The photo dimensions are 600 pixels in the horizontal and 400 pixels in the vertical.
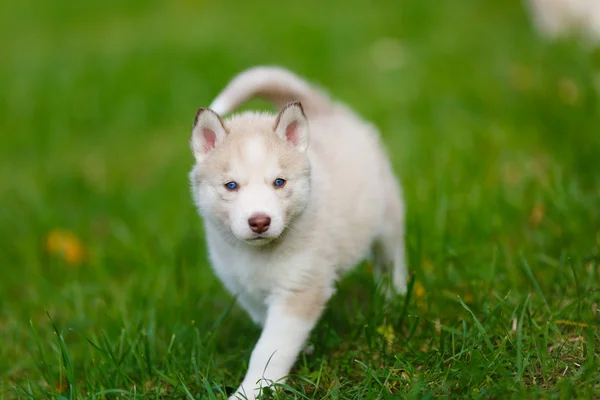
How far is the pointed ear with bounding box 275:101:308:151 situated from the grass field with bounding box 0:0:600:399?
792 mm

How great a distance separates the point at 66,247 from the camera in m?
5.10

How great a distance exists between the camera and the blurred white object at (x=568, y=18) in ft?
20.9

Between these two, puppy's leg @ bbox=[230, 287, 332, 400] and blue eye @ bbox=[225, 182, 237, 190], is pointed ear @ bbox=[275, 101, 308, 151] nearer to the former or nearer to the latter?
blue eye @ bbox=[225, 182, 237, 190]

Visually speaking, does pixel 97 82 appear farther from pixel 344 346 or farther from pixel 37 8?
pixel 344 346

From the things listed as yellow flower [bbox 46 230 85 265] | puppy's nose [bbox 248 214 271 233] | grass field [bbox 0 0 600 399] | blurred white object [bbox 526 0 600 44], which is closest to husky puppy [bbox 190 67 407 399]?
puppy's nose [bbox 248 214 271 233]

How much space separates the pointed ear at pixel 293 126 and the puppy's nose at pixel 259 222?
1.37 ft

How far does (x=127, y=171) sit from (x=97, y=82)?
1592 millimetres

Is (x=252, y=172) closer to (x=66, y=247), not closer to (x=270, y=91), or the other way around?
(x=270, y=91)

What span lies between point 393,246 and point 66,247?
7.56 feet

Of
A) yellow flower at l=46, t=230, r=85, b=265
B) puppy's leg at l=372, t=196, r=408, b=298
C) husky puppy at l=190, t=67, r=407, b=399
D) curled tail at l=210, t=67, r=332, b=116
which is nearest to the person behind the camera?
husky puppy at l=190, t=67, r=407, b=399

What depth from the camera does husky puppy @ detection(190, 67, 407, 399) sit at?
2848 millimetres

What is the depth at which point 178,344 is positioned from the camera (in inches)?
130

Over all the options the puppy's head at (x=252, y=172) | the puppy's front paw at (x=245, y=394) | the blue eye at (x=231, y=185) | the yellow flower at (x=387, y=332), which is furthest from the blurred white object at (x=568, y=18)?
the puppy's front paw at (x=245, y=394)

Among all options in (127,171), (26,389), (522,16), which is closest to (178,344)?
(26,389)
